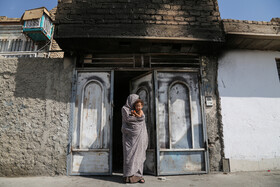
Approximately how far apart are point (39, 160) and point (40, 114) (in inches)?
37.9

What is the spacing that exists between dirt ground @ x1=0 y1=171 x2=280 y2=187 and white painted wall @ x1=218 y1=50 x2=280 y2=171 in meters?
0.44

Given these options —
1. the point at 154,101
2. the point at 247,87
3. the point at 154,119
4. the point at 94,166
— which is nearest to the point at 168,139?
the point at 154,119

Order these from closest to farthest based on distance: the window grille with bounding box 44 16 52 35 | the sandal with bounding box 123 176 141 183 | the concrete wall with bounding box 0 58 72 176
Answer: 1. the sandal with bounding box 123 176 141 183
2. the concrete wall with bounding box 0 58 72 176
3. the window grille with bounding box 44 16 52 35

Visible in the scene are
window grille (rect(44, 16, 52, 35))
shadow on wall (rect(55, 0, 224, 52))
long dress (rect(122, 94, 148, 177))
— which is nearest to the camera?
long dress (rect(122, 94, 148, 177))

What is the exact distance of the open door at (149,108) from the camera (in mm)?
3889

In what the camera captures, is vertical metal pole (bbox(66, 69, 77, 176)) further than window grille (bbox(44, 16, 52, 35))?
No

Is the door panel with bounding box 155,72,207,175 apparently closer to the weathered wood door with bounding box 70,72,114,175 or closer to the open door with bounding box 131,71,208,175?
the open door with bounding box 131,71,208,175

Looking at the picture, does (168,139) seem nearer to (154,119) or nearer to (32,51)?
(154,119)

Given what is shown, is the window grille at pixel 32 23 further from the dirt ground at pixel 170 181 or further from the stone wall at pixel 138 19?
the dirt ground at pixel 170 181

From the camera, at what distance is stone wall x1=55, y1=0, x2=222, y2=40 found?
402 centimetres

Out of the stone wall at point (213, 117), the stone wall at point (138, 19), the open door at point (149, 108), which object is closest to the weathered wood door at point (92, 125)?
the open door at point (149, 108)

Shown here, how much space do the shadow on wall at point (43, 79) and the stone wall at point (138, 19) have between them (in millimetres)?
788

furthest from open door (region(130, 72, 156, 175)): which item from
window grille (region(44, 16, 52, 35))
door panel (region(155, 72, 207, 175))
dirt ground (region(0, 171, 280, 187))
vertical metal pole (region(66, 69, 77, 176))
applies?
window grille (region(44, 16, 52, 35))

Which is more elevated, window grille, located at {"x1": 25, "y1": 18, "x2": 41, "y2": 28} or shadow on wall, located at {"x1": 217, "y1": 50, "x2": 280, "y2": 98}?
window grille, located at {"x1": 25, "y1": 18, "x2": 41, "y2": 28}
